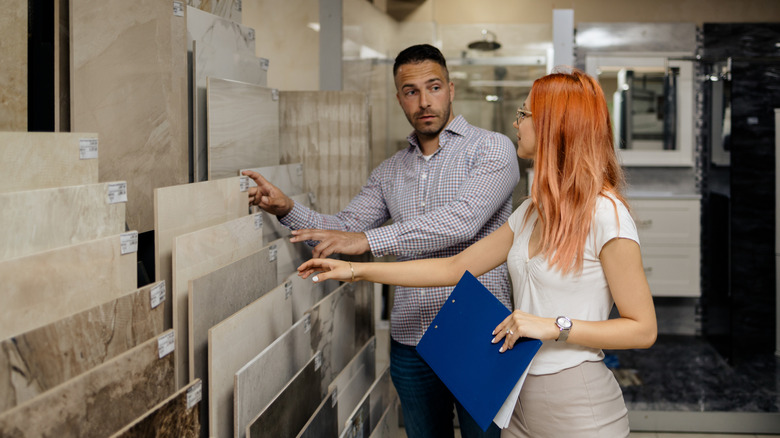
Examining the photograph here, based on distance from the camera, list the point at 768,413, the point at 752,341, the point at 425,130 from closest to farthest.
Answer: the point at 425,130 < the point at 768,413 < the point at 752,341

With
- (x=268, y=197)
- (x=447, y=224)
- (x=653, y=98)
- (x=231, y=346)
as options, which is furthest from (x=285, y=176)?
(x=653, y=98)

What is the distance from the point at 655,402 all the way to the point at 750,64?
184cm

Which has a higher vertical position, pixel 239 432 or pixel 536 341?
pixel 536 341

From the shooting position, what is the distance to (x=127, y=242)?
3.80ft

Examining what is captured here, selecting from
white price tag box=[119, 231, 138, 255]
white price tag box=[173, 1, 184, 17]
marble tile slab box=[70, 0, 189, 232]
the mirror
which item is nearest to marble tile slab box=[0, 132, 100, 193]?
white price tag box=[119, 231, 138, 255]

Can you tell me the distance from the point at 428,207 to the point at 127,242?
95 centimetres

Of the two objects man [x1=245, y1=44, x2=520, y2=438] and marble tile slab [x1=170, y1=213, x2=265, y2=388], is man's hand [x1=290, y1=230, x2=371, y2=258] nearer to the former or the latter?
man [x1=245, y1=44, x2=520, y2=438]

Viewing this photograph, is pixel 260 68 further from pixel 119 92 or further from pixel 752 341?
pixel 752 341

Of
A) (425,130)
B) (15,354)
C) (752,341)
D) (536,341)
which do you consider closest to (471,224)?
(425,130)

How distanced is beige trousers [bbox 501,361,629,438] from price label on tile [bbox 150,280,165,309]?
0.76 m

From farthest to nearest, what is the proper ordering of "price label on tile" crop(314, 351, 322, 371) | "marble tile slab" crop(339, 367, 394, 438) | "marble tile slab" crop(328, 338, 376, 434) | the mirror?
the mirror → "marble tile slab" crop(328, 338, 376, 434) → "marble tile slab" crop(339, 367, 394, 438) → "price label on tile" crop(314, 351, 322, 371)

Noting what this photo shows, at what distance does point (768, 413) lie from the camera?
296 cm

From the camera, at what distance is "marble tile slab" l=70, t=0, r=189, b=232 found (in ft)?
4.68

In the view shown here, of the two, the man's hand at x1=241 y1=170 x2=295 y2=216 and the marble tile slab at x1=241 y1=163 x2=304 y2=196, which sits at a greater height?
the marble tile slab at x1=241 y1=163 x2=304 y2=196
